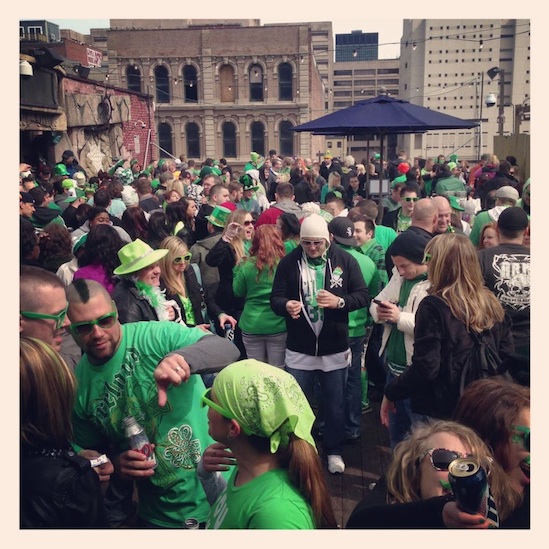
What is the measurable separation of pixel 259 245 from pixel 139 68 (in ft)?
135

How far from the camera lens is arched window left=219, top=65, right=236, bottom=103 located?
41.9 m

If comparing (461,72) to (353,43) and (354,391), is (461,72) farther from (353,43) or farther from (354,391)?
(353,43)

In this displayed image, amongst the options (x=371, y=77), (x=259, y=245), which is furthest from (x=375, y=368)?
(x=371, y=77)

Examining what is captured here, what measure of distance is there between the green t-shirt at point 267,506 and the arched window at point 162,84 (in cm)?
4320

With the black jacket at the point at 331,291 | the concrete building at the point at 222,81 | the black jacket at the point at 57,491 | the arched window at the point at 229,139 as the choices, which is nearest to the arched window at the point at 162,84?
the concrete building at the point at 222,81

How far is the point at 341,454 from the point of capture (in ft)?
14.3

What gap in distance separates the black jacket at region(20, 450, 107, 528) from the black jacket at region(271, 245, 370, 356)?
2.36m

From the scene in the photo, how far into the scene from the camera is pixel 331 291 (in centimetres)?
399

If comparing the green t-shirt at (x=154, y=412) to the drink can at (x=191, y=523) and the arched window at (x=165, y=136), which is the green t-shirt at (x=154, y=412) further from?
the arched window at (x=165, y=136)

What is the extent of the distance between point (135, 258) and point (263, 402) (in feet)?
6.13

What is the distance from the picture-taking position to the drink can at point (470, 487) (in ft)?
4.88

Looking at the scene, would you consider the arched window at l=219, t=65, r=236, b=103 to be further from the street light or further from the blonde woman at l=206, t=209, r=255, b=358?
the blonde woman at l=206, t=209, r=255, b=358

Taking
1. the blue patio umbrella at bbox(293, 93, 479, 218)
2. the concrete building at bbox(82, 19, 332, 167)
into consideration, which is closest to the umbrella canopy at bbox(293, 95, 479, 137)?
the blue patio umbrella at bbox(293, 93, 479, 218)
